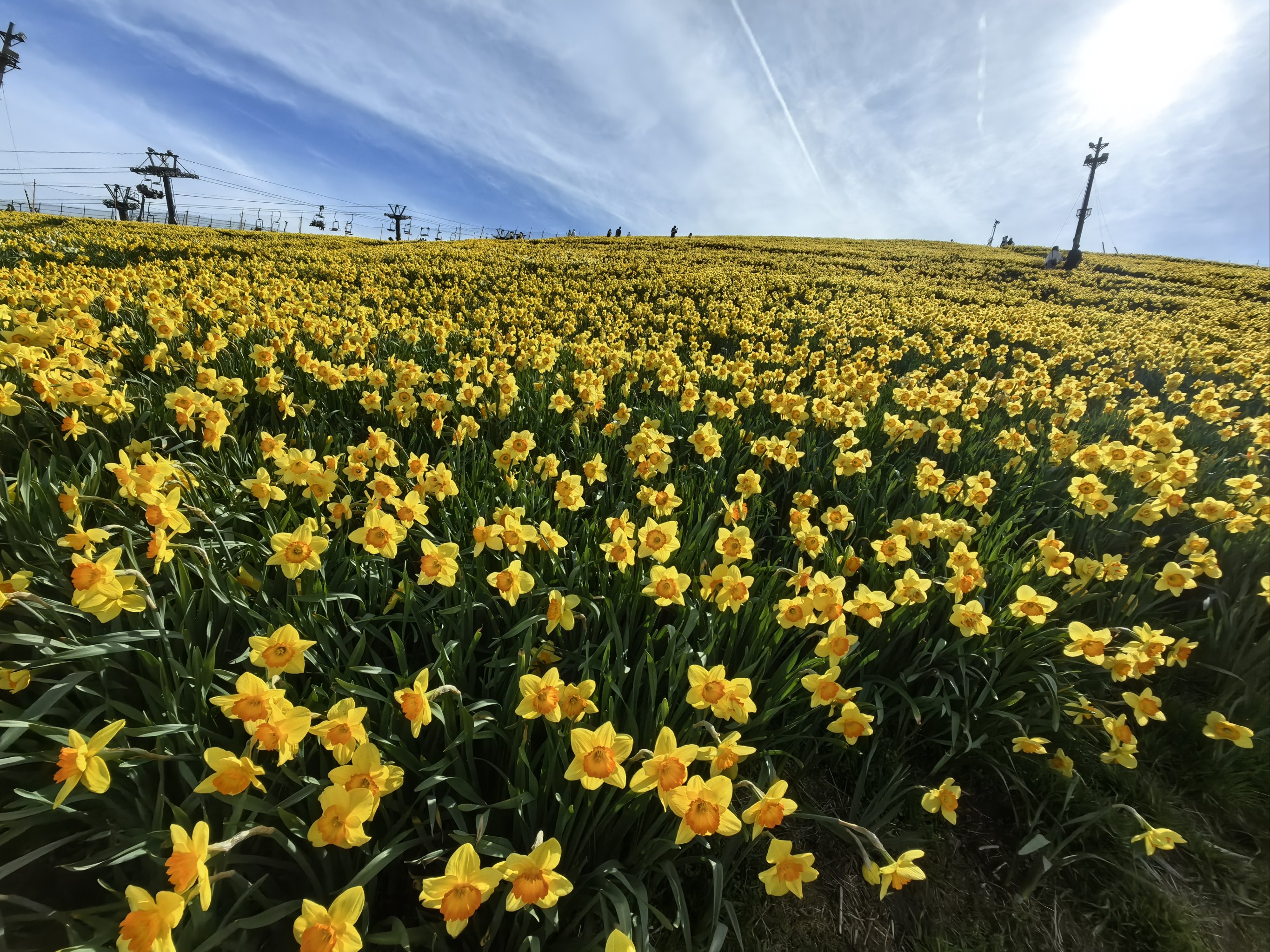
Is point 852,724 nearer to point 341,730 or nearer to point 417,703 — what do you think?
point 417,703

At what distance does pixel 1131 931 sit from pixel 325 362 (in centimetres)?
463

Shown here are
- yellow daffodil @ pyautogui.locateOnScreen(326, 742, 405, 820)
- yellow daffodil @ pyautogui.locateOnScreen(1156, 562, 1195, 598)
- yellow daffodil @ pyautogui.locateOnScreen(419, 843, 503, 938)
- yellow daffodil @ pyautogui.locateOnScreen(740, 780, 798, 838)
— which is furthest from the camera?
yellow daffodil @ pyautogui.locateOnScreen(1156, 562, 1195, 598)

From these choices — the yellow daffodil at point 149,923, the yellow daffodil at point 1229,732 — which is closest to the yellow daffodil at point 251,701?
the yellow daffodil at point 149,923

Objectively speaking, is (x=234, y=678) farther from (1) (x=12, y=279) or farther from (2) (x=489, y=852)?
(1) (x=12, y=279)

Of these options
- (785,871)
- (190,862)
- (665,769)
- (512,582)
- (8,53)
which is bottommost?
(785,871)

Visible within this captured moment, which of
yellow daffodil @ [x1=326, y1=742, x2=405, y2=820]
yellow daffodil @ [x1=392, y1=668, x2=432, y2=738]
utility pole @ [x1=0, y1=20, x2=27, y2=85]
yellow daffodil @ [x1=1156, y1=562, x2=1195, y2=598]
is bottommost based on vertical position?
yellow daffodil @ [x1=326, y1=742, x2=405, y2=820]

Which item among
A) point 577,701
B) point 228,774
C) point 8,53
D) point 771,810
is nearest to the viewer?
point 228,774

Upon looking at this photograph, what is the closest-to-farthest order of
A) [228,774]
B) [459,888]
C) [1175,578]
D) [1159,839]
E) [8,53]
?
1. [459,888]
2. [228,774]
3. [1159,839]
4. [1175,578]
5. [8,53]

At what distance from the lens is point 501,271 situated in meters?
13.4

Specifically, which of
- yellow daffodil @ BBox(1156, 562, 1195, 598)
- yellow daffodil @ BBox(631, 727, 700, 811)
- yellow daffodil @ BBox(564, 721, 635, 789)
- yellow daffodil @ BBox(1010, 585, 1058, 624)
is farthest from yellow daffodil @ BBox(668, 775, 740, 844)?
yellow daffodil @ BBox(1156, 562, 1195, 598)

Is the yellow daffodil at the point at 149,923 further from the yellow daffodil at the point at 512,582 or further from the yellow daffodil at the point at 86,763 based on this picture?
the yellow daffodil at the point at 512,582

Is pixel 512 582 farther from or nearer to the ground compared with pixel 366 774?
farther from the ground

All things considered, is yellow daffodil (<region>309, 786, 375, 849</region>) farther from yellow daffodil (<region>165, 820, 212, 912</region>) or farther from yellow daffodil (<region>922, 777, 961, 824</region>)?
yellow daffodil (<region>922, 777, 961, 824</region>)

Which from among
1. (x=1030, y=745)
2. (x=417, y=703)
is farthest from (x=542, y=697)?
(x=1030, y=745)
